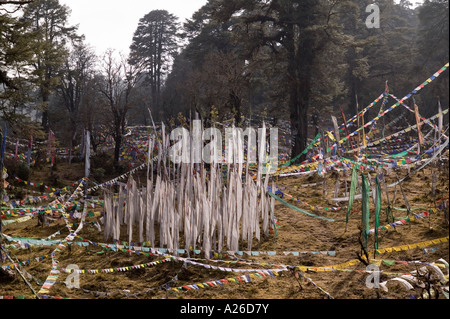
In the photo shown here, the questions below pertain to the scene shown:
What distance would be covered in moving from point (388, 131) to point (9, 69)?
73.8 ft

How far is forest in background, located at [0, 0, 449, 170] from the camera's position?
17.2m

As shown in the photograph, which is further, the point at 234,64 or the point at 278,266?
the point at 234,64

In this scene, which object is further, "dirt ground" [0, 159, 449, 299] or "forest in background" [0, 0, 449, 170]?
"forest in background" [0, 0, 449, 170]

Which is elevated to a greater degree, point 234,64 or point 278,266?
point 234,64

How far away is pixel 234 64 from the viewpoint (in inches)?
816

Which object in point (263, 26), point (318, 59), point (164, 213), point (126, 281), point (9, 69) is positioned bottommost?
point (126, 281)

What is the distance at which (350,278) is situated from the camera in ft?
16.2

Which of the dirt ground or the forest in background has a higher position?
the forest in background

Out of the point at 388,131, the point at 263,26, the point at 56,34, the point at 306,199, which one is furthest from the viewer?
the point at 56,34

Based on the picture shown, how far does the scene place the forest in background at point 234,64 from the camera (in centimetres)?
1716

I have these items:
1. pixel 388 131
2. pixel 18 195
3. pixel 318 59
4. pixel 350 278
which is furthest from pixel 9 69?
pixel 388 131

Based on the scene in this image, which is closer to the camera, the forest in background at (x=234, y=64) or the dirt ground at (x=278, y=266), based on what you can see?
the dirt ground at (x=278, y=266)

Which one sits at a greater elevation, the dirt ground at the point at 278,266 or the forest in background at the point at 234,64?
the forest in background at the point at 234,64

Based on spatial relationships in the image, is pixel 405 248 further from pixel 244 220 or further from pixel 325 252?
pixel 244 220
